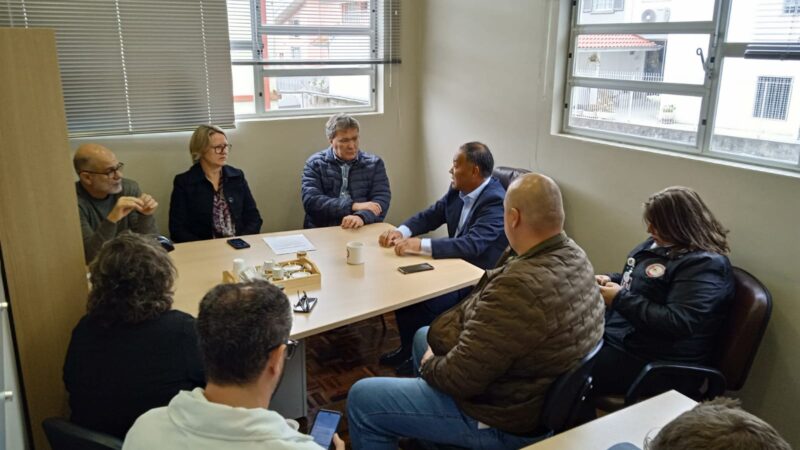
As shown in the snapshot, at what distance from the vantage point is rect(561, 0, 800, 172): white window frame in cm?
270

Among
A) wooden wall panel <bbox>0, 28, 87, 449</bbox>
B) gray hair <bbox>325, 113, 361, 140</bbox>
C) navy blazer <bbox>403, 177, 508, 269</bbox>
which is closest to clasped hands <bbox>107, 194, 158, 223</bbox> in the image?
wooden wall panel <bbox>0, 28, 87, 449</bbox>

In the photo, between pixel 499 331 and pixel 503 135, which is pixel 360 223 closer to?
pixel 503 135

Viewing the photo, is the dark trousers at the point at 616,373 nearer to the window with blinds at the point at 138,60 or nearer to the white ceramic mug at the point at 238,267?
the white ceramic mug at the point at 238,267

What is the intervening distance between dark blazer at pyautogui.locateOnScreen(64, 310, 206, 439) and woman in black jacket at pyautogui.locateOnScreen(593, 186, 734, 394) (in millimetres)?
1581

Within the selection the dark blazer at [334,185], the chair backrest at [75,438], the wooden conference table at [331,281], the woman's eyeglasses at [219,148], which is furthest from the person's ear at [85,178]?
the chair backrest at [75,438]

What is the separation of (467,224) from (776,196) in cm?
136

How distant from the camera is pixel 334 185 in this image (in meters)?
3.70

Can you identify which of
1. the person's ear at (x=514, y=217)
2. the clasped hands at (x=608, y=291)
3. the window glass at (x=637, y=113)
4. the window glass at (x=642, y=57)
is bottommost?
the clasped hands at (x=608, y=291)

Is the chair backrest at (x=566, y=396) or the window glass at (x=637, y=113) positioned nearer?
the chair backrest at (x=566, y=396)

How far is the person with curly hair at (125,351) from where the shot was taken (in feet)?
5.15

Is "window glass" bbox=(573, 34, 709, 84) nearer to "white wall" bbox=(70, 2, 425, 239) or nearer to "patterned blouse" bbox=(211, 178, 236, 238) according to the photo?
"white wall" bbox=(70, 2, 425, 239)

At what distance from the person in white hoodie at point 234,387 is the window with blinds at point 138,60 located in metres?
2.52

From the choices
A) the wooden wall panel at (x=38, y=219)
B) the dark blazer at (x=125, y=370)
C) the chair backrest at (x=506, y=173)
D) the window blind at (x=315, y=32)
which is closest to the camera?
the dark blazer at (x=125, y=370)

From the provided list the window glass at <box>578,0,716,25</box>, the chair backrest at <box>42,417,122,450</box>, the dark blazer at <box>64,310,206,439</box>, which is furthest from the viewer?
the window glass at <box>578,0,716,25</box>
